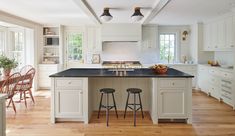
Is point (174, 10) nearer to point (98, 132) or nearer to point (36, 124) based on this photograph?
point (98, 132)

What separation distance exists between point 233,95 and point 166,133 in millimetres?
2367

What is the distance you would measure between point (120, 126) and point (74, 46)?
468cm

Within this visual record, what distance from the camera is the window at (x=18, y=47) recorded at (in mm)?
7188

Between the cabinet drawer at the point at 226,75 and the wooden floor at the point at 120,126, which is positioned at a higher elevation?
the cabinet drawer at the point at 226,75

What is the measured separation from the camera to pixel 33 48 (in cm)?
712

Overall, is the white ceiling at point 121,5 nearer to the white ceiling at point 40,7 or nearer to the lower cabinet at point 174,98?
the white ceiling at point 40,7

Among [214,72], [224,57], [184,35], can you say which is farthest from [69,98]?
[184,35]

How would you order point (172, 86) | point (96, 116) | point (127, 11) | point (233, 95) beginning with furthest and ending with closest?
point (127, 11) → point (233, 95) → point (96, 116) → point (172, 86)

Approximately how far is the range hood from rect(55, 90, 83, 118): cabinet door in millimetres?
3774

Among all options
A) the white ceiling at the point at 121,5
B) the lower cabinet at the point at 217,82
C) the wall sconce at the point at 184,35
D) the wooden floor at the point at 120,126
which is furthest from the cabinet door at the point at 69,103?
the wall sconce at the point at 184,35

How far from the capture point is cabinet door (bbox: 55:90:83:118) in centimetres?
394

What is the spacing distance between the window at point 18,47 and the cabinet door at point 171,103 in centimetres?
508

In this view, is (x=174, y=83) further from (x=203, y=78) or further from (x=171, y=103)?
(x=203, y=78)

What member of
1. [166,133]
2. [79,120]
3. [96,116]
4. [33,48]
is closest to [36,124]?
[79,120]
